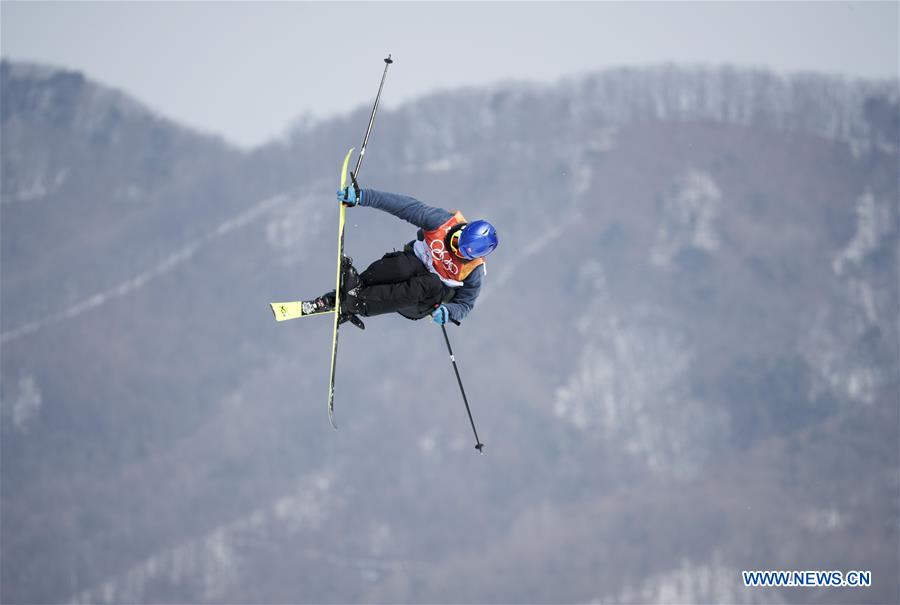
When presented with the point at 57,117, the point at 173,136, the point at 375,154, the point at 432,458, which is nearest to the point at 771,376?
the point at 432,458

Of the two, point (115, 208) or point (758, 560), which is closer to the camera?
point (758, 560)

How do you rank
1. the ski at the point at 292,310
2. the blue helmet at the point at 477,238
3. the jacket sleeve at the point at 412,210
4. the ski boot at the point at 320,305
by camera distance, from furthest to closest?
the ski at the point at 292,310, the ski boot at the point at 320,305, the jacket sleeve at the point at 412,210, the blue helmet at the point at 477,238

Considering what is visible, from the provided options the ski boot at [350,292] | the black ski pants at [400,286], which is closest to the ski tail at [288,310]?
the ski boot at [350,292]

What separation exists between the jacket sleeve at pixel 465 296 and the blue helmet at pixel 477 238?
961 mm

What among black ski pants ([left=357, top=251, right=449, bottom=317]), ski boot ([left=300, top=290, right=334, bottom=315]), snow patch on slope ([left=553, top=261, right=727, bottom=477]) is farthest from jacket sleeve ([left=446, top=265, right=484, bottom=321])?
snow patch on slope ([left=553, top=261, right=727, bottom=477])

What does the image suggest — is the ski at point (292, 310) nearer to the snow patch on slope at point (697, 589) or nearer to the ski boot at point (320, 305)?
the ski boot at point (320, 305)

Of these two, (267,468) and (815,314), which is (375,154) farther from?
(815,314)

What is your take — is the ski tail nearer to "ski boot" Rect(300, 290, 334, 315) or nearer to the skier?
"ski boot" Rect(300, 290, 334, 315)

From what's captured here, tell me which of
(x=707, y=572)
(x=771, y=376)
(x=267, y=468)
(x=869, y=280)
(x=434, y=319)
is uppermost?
(x=869, y=280)

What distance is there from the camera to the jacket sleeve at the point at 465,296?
1395 centimetres

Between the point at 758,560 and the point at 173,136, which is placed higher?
the point at 173,136

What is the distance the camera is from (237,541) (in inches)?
2987

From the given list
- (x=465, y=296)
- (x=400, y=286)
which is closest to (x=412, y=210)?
(x=400, y=286)

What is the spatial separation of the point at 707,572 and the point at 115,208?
5462 centimetres
